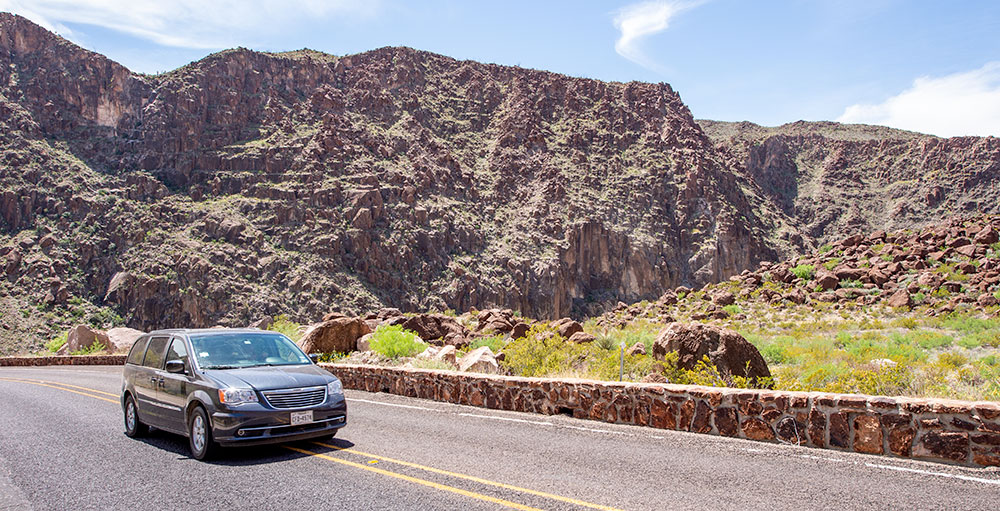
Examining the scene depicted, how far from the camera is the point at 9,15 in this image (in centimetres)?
8438

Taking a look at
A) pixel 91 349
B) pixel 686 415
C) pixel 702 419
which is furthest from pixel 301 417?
pixel 91 349

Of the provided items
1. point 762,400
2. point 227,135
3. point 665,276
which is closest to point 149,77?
point 227,135

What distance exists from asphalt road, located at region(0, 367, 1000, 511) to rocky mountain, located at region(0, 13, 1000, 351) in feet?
203

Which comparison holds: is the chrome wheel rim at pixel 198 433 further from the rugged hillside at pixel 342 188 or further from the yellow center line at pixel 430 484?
the rugged hillside at pixel 342 188

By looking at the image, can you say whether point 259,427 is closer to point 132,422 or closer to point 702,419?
point 132,422

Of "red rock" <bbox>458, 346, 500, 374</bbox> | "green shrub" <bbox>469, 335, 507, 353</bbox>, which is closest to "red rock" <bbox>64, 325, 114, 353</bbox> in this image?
"green shrub" <bbox>469, 335, 507, 353</bbox>

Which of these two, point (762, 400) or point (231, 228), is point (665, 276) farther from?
point (762, 400)

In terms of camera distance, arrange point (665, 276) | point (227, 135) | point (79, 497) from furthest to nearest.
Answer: point (665, 276)
point (227, 135)
point (79, 497)

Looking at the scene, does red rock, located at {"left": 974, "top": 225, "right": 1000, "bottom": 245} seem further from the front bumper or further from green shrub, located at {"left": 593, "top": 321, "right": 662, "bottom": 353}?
the front bumper

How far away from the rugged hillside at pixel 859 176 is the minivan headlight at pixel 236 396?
110m

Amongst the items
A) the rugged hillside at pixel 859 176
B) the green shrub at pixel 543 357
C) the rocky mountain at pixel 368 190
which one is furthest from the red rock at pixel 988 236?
the rugged hillside at pixel 859 176

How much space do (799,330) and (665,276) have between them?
7340 centimetres

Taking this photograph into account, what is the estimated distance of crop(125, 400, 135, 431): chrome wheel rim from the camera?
959 cm

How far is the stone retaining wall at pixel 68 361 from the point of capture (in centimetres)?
2755
